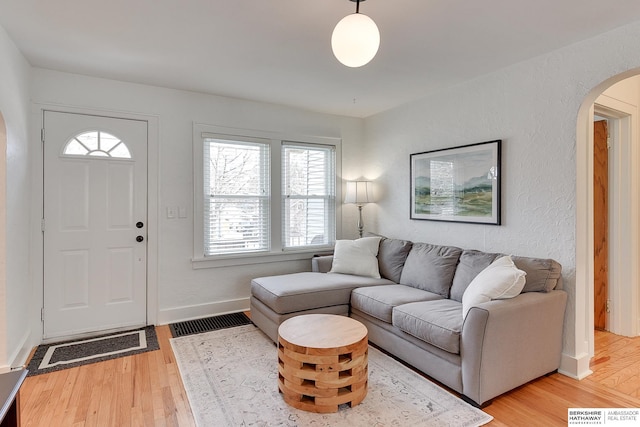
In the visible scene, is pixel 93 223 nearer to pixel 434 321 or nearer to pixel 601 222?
pixel 434 321

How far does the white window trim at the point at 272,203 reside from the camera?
3.60 metres

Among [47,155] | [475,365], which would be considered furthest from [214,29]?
[475,365]

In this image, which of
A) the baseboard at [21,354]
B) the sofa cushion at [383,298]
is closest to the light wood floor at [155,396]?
the baseboard at [21,354]

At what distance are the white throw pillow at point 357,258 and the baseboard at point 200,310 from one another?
1.10m

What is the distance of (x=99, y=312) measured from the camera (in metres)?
3.22

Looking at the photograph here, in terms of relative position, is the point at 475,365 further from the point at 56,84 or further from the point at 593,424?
the point at 56,84

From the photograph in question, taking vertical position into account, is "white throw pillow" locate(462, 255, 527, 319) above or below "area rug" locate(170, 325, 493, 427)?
above

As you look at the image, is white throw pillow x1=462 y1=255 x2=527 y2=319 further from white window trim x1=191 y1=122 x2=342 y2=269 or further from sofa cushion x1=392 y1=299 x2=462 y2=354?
white window trim x1=191 y1=122 x2=342 y2=269

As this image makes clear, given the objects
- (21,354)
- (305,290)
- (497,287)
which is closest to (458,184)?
(497,287)

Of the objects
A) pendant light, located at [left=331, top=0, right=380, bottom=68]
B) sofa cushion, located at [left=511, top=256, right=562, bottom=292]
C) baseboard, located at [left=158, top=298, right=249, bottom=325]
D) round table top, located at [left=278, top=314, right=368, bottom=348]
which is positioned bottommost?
baseboard, located at [left=158, top=298, right=249, bottom=325]

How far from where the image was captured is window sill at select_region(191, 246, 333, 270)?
3.64 meters

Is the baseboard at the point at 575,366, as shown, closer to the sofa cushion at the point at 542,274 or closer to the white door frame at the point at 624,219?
the sofa cushion at the point at 542,274

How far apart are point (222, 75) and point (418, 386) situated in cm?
291

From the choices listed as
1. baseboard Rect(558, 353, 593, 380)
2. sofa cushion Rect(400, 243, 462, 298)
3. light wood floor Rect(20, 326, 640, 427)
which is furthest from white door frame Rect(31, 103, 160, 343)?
baseboard Rect(558, 353, 593, 380)
